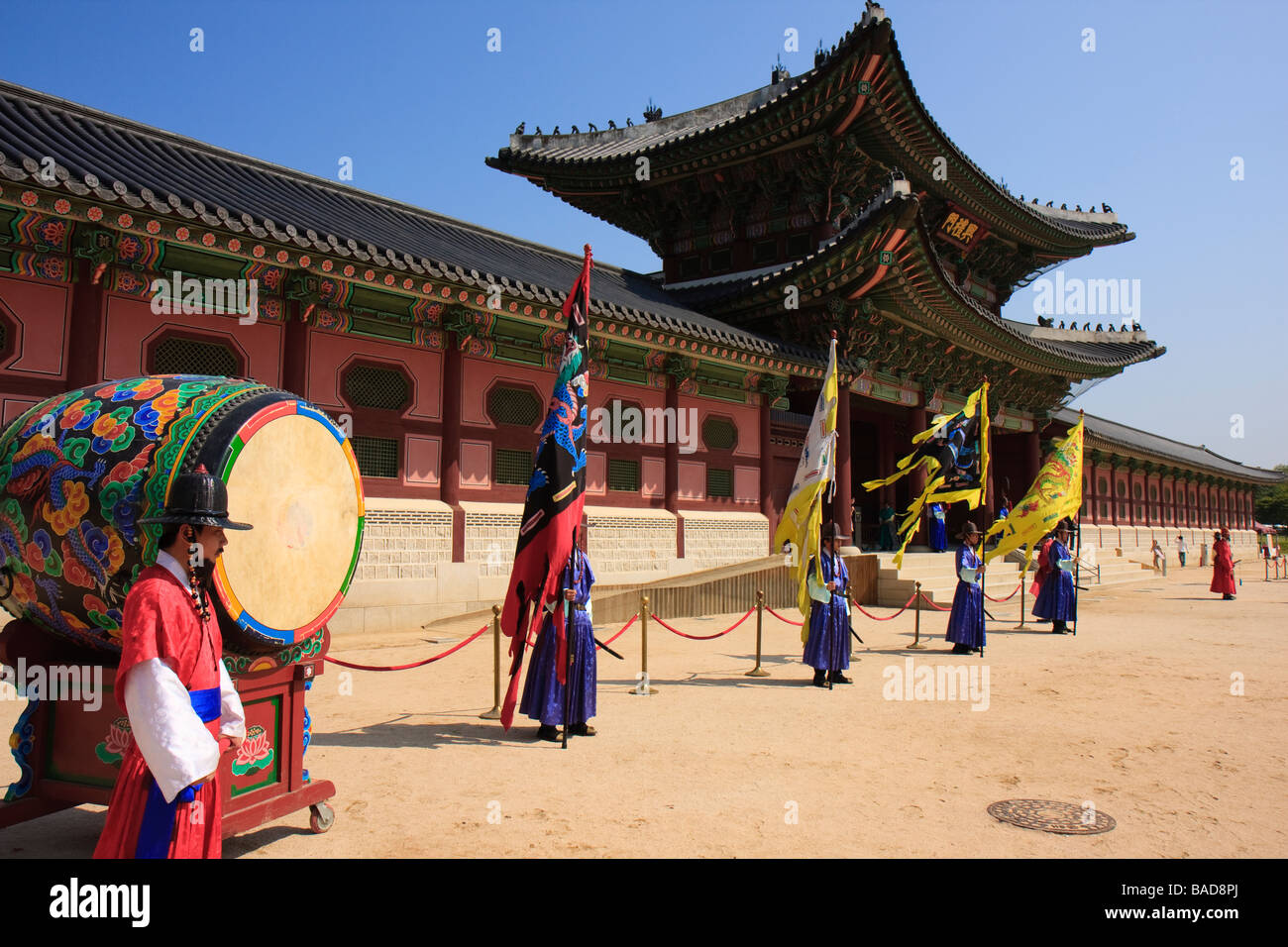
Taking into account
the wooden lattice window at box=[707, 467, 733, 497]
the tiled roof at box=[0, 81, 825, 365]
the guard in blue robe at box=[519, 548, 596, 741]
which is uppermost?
the tiled roof at box=[0, 81, 825, 365]

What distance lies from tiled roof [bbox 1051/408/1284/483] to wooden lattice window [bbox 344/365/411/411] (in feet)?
87.5

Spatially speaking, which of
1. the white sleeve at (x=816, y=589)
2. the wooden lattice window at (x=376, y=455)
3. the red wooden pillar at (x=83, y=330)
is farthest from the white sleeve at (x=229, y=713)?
the wooden lattice window at (x=376, y=455)

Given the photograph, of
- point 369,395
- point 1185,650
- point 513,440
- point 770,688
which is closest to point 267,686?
point 770,688

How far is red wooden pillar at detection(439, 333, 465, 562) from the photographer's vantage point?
12.2m

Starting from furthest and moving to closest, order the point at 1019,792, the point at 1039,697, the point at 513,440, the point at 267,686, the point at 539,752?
1. the point at 513,440
2. the point at 1039,697
3. the point at 539,752
4. the point at 1019,792
5. the point at 267,686

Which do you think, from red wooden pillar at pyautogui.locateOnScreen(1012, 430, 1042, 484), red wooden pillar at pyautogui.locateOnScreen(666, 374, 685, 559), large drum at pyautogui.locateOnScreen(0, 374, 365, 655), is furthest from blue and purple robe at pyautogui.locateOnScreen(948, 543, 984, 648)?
red wooden pillar at pyautogui.locateOnScreen(1012, 430, 1042, 484)

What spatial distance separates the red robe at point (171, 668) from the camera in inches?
107

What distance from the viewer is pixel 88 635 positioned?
Result: 3.84 m

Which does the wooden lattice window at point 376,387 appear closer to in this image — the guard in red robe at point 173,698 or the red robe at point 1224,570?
the guard in red robe at point 173,698

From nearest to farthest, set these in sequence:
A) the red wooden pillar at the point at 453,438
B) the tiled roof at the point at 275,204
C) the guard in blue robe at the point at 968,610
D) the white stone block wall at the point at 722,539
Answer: the tiled roof at the point at 275,204, the guard in blue robe at the point at 968,610, the red wooden pillar at the point at 453,438, the white stone block wall at the point at 722,539

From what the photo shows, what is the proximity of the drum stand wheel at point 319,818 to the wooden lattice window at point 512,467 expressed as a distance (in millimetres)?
8864

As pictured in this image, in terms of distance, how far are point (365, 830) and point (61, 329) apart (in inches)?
292

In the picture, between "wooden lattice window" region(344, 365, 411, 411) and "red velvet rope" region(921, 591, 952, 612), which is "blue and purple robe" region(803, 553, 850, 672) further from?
"wooden lattice window" region(344, 365, 411, 411)

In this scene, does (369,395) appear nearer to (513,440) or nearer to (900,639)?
(513,440)
